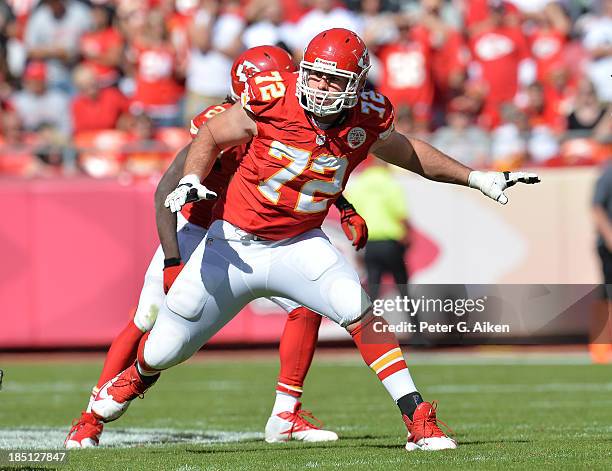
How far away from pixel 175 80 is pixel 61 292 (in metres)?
2.81

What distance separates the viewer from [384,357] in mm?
5203

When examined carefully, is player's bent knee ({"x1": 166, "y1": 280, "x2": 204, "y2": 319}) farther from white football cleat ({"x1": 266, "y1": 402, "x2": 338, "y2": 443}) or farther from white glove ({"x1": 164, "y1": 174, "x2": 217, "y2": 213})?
white football cleat ({"x1": 266, "y1": 402, "x2": 338, "y2": 443})

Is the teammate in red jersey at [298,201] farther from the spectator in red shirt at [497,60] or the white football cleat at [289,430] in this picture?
the spectator in red shirt at [497,60]

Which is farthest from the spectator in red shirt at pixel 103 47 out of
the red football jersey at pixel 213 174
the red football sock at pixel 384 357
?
the red football sock at pixel 384 357

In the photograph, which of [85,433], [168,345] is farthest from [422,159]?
[85,433]

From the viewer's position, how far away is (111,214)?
1231 cm

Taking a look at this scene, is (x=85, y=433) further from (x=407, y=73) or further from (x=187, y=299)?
(x=407, y=73)

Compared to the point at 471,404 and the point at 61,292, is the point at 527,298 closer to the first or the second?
the point at 471,404

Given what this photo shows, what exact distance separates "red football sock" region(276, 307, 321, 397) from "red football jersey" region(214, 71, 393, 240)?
89cm

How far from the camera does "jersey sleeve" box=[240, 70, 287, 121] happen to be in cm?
511

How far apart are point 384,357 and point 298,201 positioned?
73 cm

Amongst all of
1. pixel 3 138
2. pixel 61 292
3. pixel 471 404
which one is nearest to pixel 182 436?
pixel 471 404

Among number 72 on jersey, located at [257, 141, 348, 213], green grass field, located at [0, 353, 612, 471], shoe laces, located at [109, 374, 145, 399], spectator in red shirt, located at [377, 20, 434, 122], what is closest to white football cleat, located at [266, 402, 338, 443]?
green grass field, located at [0, 353, 612, 471]

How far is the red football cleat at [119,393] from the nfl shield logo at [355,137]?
4.59 ft
